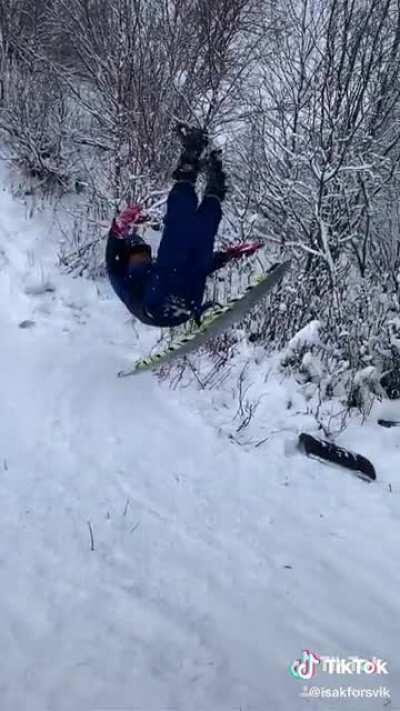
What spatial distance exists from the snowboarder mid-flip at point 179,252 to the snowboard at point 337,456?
1135 mm

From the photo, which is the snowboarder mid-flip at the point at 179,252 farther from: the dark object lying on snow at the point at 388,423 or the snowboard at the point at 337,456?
the dark object lying on snow at the point at 388,423

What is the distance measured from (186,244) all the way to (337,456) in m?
1.58

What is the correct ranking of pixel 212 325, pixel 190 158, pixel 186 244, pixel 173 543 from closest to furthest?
pixel 173 543 < pixel 190 158 < pixel 186 244 < pixel 212 325

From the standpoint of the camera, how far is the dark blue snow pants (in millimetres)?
3713

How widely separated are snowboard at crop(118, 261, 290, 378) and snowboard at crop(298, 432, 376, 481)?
0.95 m

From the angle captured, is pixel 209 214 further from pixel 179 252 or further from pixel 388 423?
pixel 388 423

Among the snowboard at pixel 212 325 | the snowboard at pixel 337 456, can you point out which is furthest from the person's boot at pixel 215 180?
the snowboard at pixel 337 456

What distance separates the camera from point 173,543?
2.91 m

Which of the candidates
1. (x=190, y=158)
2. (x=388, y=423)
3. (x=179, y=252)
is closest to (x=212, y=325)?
(x=179, y=252)

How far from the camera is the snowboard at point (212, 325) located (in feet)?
13.7

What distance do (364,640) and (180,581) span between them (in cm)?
79

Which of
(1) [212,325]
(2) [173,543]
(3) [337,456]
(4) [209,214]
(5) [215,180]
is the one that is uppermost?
(5) [215,180]

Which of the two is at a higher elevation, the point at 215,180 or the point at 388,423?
the point at 215,180

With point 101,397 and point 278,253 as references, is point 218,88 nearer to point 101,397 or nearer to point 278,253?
point 278,253
